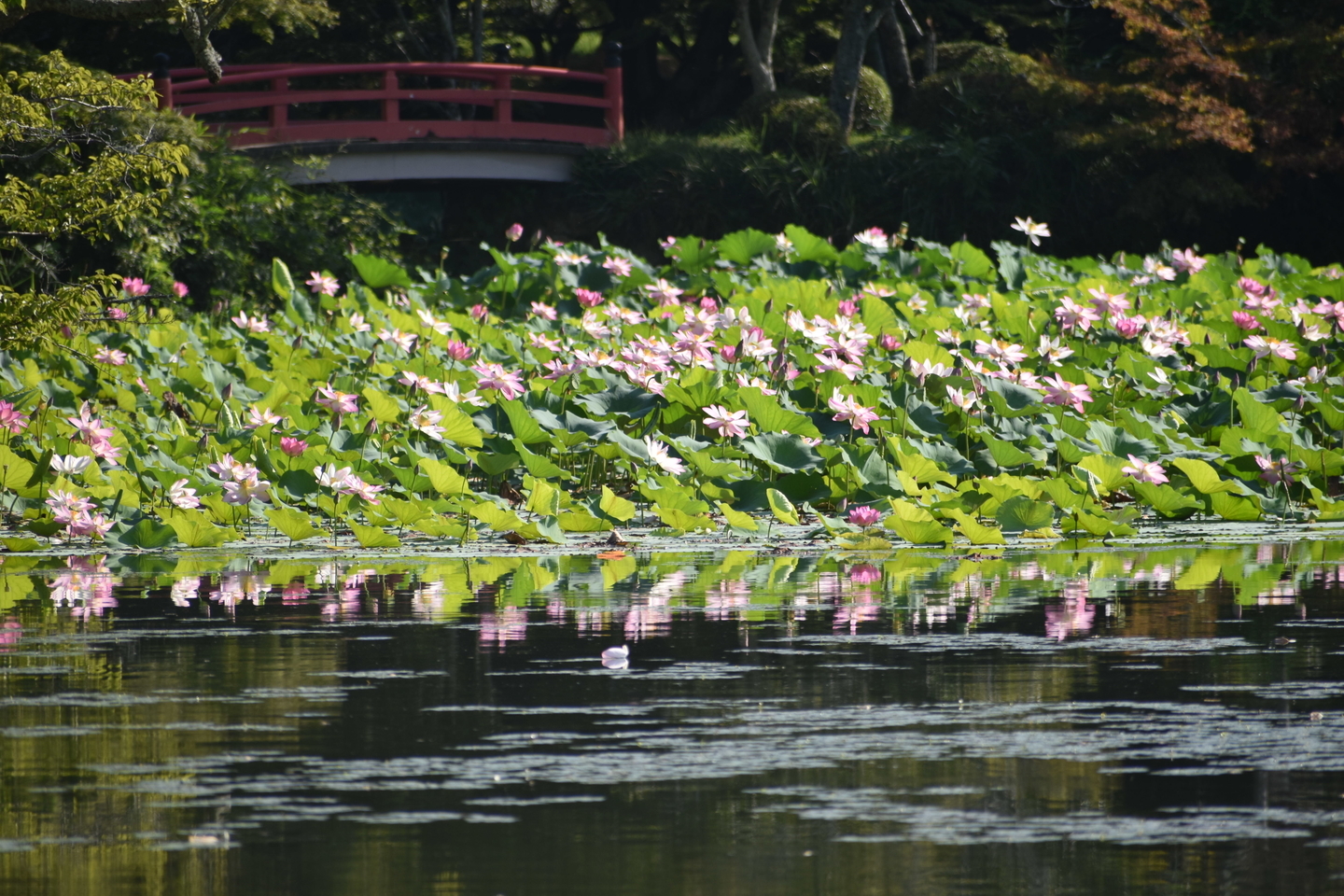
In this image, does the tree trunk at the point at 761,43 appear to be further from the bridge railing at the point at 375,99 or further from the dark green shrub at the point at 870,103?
the bridge railing at the point at 375,99

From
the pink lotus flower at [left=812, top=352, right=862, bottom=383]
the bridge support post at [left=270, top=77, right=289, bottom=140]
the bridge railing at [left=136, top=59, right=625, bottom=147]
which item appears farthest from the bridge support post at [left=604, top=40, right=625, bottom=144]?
the pink lotus flower at [left=812, top=352, right=862, bottom=383]

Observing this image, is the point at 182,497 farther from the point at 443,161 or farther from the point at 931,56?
the point at 931,56

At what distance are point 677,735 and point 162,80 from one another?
16778 mm

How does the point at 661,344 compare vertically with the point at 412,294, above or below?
below

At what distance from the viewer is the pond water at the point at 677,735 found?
2.62m

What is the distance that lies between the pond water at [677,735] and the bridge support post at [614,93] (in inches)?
682

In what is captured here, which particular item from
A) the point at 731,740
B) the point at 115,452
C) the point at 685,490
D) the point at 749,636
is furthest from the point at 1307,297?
the point at 731,740

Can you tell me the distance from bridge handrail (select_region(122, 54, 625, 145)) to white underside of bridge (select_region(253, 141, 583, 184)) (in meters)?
0.17

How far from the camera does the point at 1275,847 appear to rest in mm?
2648

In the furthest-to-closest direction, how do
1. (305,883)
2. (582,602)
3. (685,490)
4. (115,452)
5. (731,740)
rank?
(115,452)
(685,490)
(582,602)
(731,740)
(305,883)

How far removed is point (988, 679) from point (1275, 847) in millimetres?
1169

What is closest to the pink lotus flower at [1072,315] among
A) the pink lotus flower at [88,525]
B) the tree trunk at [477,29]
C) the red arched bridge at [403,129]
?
the pink lotus flower at [88,525]

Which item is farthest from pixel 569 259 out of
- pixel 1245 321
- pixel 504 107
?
pixel 504 107

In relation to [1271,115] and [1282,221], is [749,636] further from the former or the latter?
[1282,221]
